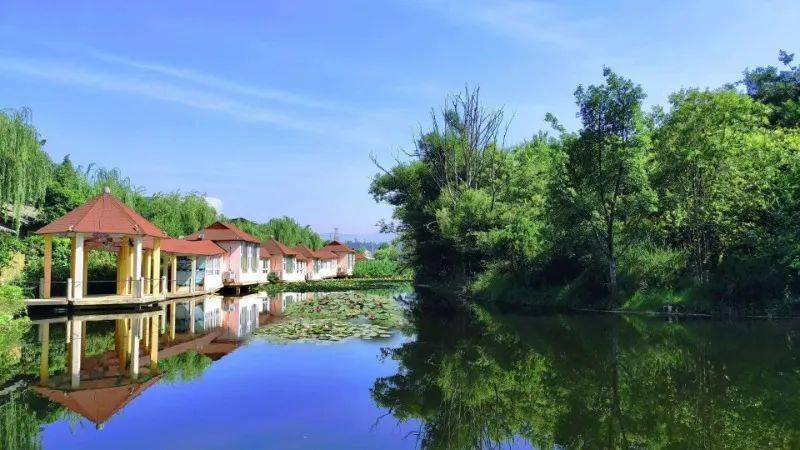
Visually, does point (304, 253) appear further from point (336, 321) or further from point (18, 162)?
point (336, 321)

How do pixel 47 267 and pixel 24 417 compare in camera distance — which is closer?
pixel 24 417

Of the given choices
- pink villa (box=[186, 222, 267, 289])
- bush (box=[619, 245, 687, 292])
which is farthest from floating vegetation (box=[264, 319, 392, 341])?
pink villa (box=[186, 222, 267, 289])

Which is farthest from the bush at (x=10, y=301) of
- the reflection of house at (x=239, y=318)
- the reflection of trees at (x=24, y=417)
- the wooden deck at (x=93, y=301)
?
the reflection of trees at (x=24, y=417)

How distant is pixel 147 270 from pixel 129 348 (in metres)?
15.0

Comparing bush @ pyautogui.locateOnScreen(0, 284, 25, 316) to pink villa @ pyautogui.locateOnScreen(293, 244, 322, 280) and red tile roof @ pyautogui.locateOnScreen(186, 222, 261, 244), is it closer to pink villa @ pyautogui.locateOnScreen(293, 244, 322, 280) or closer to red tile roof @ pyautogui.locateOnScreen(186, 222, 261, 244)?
red tile roof @ pyautogui.locateOnScreen(186, 222, 261, 244)

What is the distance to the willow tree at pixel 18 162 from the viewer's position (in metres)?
23.1

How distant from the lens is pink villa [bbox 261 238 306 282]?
52000 millimetres

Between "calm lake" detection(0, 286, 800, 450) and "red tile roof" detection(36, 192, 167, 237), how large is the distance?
22.6ft

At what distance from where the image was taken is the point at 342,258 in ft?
276

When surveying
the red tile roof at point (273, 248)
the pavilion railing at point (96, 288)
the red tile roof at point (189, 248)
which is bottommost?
the pavilion railing at point (96, 288)

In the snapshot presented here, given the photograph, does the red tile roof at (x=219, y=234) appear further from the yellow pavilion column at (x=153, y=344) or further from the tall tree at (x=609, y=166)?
the tall tree at (x=609, y=166)

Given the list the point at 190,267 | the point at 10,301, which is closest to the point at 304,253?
the point at 190,267

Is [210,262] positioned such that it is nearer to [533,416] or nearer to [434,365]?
[434,365]

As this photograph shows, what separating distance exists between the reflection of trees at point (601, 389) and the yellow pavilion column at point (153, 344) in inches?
188
